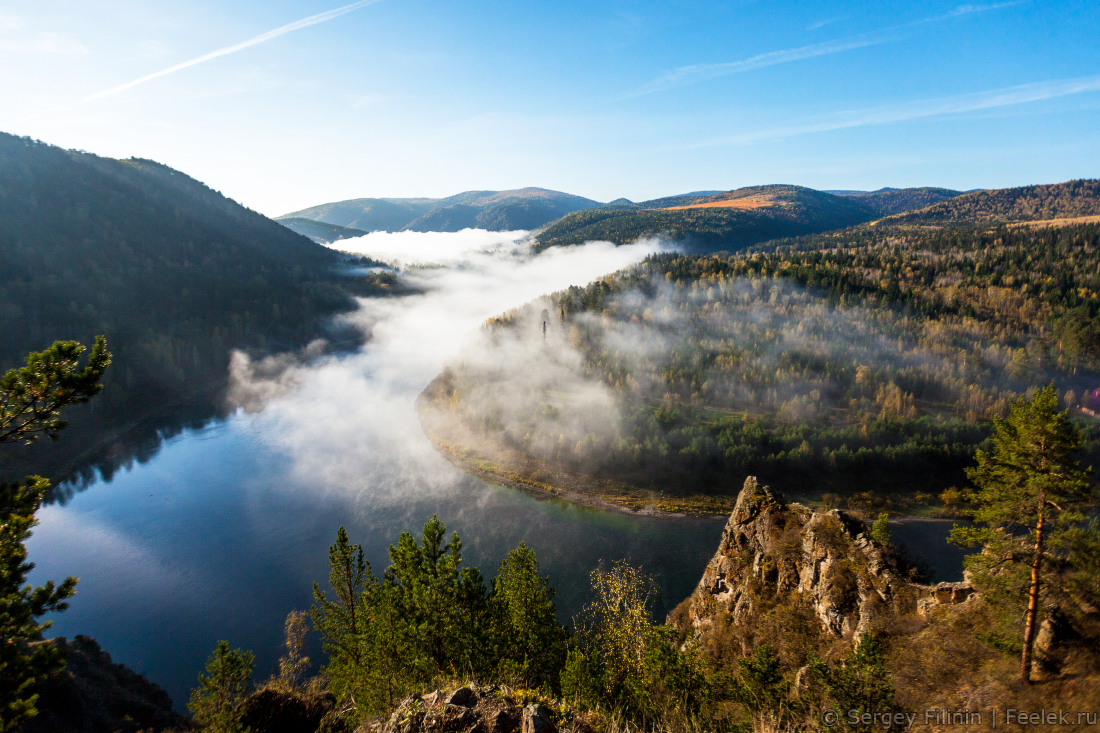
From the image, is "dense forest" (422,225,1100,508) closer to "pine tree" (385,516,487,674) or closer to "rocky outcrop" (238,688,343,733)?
"pine tree" (385,516,487,674)

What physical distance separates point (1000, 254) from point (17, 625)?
817ft

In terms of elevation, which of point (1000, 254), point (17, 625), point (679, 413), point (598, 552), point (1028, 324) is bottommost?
point (598, 552)

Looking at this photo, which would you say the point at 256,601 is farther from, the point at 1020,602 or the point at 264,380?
the point at 264,380

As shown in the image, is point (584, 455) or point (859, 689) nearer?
point (859, 689)

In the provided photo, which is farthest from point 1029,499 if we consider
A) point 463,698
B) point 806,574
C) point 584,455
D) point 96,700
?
point 584,455

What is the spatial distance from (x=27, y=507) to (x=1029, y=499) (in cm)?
2677

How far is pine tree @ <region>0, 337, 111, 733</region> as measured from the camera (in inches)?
336

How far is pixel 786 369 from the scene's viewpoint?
4651 inches

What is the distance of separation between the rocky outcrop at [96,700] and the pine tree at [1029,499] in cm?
4456

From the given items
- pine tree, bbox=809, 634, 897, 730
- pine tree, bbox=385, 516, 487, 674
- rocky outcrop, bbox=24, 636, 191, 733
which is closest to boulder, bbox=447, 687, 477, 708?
pine tree, bbox=385, 516, 487, 674

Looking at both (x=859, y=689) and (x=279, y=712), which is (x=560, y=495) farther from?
(x=859, y=689)

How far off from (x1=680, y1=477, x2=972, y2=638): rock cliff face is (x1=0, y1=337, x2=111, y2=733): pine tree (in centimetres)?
2934

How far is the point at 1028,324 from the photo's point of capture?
132750 millimetres

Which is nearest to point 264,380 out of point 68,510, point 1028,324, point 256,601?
point 68,510
